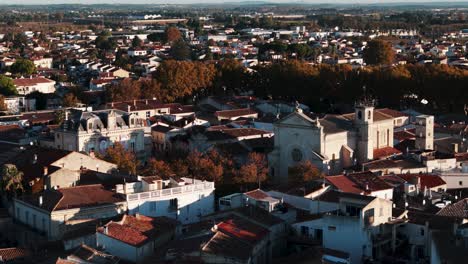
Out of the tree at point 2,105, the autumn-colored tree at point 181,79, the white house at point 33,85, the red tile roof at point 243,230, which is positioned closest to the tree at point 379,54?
the autumn-colored tree at point 181,79

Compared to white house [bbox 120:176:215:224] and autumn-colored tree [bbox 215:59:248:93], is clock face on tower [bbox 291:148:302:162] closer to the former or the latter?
white house [bbox 120:176:215:224]

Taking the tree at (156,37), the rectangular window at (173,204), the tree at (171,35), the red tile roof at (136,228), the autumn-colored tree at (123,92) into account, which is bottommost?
the tree at (156,37)

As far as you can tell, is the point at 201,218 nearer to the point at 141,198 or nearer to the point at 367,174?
the point at 141,198

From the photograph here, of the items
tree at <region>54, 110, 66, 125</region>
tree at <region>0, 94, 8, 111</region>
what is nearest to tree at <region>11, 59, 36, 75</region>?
tree at <region>0, 94, 8, 111</region>

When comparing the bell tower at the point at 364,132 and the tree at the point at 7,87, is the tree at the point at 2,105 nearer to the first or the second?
the tree at the point at 7,87

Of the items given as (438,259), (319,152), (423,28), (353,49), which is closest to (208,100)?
(319,152)
